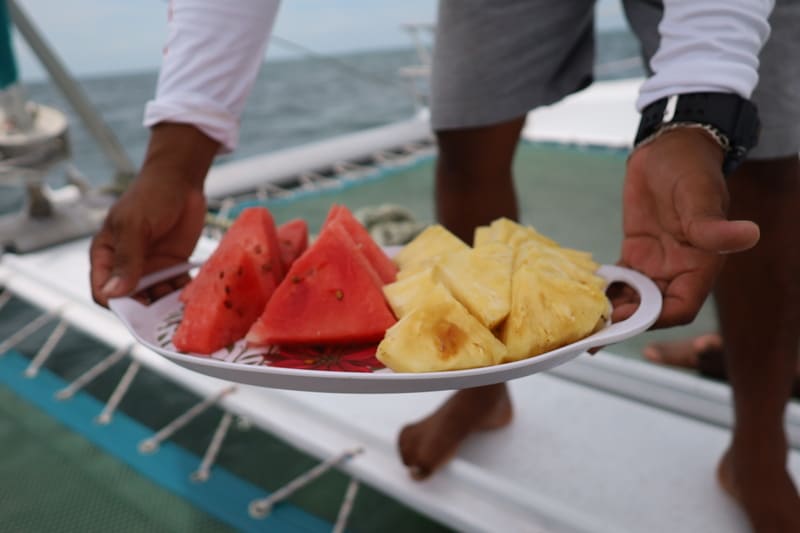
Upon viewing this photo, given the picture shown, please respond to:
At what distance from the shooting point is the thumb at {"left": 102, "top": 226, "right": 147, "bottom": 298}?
89cm

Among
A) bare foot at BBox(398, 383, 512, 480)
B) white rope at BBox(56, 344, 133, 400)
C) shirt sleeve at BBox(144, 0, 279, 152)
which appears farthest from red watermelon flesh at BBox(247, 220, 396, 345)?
white rope at BBox(56, 344, 133, 400)

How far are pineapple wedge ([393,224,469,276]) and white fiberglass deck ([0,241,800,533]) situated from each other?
1.64ft

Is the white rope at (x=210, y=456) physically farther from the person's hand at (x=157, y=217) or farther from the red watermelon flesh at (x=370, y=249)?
the red watermelon flesh at (x=370, y=249)

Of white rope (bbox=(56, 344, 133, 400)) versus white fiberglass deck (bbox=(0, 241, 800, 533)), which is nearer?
white fiberglass deck (bbox=(0, 241, 800, 533))

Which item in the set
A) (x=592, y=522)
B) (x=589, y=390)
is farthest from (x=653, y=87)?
(x=589, y=390)

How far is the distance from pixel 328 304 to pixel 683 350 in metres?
1.41

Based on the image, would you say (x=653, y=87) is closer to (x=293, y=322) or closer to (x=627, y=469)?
(x=293, y=322)

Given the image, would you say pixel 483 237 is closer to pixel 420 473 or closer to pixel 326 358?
pixel 326 358

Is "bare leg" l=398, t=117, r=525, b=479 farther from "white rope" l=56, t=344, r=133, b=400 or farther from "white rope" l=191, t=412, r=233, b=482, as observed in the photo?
"white rope" l=56, t=344, r=133, b=400

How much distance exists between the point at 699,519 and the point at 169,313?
38.1 inches

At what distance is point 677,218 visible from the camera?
2.49 feet

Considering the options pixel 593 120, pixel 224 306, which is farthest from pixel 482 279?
pixel 593 120

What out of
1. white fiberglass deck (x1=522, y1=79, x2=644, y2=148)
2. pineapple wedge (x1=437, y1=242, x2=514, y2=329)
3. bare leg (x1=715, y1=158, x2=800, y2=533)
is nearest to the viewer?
pineapple wedge (x1=437, y1=242, x2=514, y2=329)

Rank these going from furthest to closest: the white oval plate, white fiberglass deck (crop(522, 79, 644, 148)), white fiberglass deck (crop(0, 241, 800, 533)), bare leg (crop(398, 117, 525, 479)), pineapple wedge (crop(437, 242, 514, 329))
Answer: white fiberglass deck (crop(522, 79, 644, 148)), bare leg (crop(398, 117, 525, 479)), white fiberglass deck (crop(0, 241, 800, 533)), pineapple wedge (crop(437, 242, 514, 329)), the white oval plate
